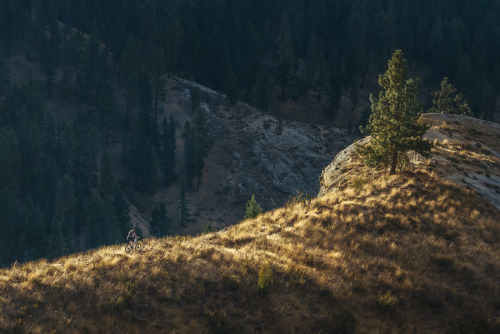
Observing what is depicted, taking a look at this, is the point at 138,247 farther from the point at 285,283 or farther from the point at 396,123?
the point at 396,123

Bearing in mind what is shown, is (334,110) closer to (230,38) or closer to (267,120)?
(267,120)

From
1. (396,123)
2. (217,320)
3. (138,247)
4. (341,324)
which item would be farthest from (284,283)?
(396,123)

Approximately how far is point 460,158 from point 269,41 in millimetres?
102866

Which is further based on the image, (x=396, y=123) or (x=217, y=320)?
(x=396, y=123)

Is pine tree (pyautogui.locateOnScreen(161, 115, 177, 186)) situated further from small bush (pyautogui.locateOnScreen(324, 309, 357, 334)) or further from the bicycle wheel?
small bush (pyautogui.locateOnScreen(324, 309, 357, 334))

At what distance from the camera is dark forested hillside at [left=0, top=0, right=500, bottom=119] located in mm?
105125

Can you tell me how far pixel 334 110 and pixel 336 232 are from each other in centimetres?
9448

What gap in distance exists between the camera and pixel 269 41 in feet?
407

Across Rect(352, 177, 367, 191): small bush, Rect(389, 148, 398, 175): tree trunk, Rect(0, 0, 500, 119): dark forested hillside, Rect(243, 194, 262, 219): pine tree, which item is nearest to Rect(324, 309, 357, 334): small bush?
Rect(352, 177, 367, 191): small bush

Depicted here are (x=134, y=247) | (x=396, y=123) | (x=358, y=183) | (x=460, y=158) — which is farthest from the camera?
(x=460, y=158)

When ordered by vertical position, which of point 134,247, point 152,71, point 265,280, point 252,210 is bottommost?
point 252,210

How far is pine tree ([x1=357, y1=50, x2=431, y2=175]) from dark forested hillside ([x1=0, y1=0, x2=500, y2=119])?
78853 mm

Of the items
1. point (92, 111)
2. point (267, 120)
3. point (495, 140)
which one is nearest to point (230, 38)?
point (267, 120)

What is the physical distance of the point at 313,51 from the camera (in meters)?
116
